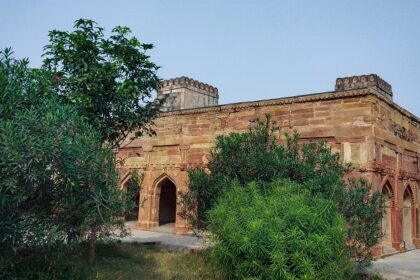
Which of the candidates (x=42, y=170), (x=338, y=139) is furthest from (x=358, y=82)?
(x=42, y=170)

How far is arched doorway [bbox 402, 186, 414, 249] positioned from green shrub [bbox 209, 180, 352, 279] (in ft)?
26.4

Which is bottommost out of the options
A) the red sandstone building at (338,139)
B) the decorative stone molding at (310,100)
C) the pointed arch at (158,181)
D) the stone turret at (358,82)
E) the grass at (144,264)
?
the grass at (144,264)

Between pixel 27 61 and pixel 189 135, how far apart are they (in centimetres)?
923

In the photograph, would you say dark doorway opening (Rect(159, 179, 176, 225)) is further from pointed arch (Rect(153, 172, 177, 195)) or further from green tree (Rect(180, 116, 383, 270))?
green tree (Rect(180, 116, 383, 270))

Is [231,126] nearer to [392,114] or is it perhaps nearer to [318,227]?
[392,114]

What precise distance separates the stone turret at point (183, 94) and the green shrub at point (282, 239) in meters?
15.4

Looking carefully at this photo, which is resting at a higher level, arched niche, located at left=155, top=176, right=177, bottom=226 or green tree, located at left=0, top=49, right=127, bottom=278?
green tree, located at left=0, top=49, right=127, bottom=278

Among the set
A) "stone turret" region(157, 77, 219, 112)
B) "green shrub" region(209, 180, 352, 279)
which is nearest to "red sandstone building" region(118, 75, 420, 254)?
"green shrub" region(209, 180, 352, 279)

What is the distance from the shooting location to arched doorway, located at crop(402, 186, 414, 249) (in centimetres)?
1298

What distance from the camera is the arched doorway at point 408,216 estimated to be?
13.0 metres

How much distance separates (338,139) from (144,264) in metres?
6.63

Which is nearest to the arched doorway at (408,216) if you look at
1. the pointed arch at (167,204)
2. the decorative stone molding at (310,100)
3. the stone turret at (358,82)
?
the decorative stone molding at (310,100)

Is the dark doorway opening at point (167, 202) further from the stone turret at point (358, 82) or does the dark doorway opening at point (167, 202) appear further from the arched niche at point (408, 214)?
the arched niche at point (408, 214)

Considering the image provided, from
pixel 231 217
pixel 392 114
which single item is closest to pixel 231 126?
pixel 392 114
